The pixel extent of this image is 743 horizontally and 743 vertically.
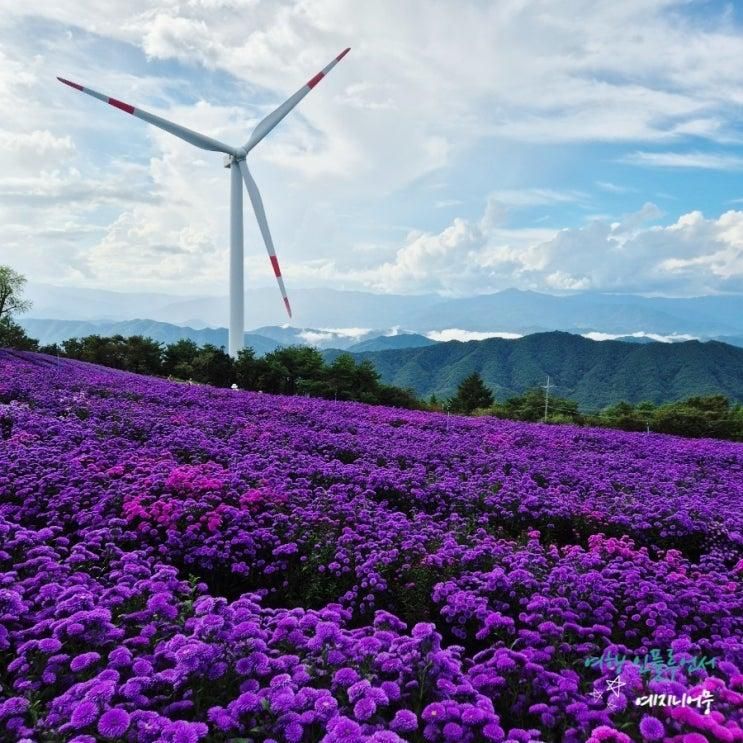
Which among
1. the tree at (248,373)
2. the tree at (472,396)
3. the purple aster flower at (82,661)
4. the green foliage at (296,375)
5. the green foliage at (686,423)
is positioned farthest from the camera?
the tree at (472,396)

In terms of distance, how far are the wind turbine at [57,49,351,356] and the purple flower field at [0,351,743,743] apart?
89.0ft

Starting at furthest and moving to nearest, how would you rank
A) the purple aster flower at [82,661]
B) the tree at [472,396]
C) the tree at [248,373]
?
the tree at [472,396], the tree at [248,373], the purple aster flower at [82,661]

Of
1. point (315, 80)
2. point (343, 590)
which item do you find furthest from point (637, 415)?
point (343, 590)

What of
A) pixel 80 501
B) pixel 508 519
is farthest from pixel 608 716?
pixel 80 501

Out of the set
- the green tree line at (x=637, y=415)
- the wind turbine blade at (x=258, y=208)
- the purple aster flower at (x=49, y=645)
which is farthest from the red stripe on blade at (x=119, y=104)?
the purple aster flower at (x=49, y=645)

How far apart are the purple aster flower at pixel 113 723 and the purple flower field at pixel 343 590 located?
0.03 feet

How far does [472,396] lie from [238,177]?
21013 mm

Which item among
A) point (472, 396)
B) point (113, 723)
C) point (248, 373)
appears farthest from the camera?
point (472, 396)

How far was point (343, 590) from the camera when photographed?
704 centimetres

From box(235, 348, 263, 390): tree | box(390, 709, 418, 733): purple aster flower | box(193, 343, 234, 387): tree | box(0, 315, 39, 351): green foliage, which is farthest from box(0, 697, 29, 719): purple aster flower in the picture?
box(0, 315, 39, 351): green foliage

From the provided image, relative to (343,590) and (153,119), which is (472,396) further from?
(343,590)

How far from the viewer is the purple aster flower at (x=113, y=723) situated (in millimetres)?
3391

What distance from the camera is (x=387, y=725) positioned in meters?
3.79

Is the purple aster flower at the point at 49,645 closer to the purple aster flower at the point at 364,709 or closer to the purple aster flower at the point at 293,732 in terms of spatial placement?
the purple aster flower at the point at 293,732
